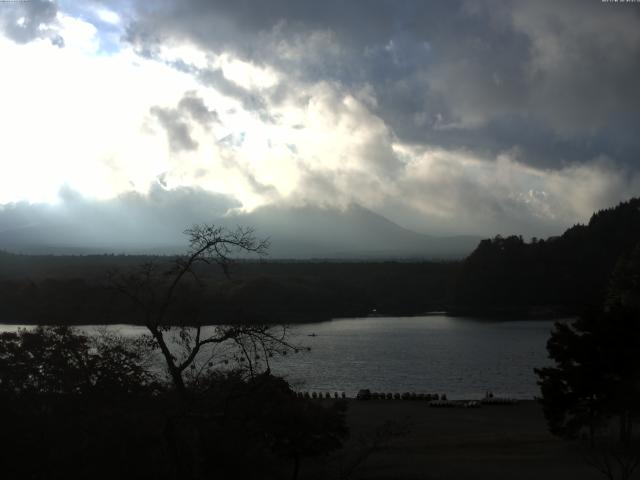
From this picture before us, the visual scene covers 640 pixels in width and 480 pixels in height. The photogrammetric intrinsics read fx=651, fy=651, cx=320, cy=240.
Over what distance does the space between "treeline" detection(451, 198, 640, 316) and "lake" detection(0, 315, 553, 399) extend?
18.3 metres

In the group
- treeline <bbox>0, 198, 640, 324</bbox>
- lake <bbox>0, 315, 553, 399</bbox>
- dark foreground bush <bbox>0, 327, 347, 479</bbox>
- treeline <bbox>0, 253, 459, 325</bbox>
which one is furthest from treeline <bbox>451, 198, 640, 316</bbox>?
dark foreground bush <bbox>0, 327, 347, 479</bbox>

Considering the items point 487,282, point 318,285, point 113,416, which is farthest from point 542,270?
point 113,416

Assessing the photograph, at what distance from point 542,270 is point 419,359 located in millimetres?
42761

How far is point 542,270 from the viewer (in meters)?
76.1

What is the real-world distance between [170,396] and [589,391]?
33.9 ft

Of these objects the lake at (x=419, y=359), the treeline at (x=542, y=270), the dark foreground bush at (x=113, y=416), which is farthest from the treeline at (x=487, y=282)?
the dark foreground bush at (x=113, y=416)

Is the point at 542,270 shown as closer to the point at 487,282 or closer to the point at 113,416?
the point at 487,282

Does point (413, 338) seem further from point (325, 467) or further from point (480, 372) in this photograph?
point (325, 467)

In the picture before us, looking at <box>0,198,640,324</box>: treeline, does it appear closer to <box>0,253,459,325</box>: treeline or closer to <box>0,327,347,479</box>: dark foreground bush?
<box>0,253,459,325</box>: treeline

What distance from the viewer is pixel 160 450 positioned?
6.90 metres

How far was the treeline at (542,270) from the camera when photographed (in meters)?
73.5

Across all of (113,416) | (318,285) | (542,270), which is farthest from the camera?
(318,285)

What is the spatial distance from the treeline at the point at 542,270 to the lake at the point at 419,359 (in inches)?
722

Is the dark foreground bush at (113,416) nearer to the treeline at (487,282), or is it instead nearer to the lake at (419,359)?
the lake at (419,359)
